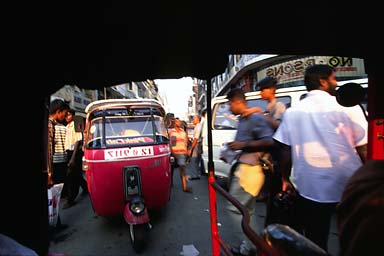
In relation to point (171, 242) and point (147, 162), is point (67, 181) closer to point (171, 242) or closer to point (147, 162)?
point (147, 162)

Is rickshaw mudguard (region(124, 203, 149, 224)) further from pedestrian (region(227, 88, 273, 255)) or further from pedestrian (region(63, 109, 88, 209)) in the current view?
pedestrian (region(63, 109, 88, 209))

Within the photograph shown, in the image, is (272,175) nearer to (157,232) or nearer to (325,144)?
(325,144)

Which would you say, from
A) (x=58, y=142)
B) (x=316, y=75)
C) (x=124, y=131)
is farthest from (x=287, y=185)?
(x=58, y=142)

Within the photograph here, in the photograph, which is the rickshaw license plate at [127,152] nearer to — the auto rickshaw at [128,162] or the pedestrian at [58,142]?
the auto rickshaw at [128,162]

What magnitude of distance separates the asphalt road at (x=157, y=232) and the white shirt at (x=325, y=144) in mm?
1121

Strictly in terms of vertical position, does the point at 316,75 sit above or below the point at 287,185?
above

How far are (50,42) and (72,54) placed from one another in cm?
11

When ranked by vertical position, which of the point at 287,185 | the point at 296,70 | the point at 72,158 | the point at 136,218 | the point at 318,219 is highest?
the point at 296,70

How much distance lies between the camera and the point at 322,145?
206cm

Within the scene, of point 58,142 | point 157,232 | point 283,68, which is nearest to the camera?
point 157,232

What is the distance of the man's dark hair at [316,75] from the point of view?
2.21 metres

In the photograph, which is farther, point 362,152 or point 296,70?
point 296,70

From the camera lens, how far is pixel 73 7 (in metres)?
1.16

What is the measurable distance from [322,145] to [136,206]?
95.3 inches
